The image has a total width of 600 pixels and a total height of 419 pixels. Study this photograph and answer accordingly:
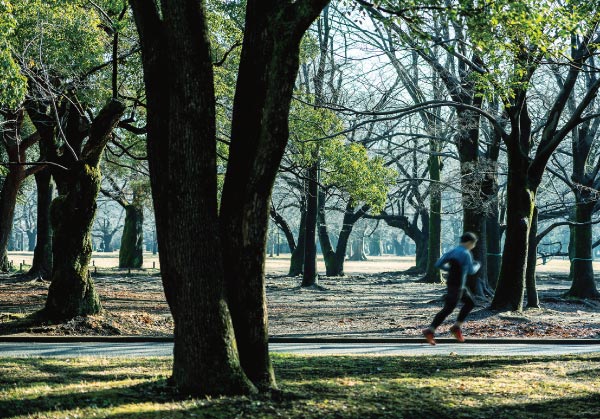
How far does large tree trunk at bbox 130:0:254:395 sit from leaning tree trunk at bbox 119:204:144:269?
42.0m

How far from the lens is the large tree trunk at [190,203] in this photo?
8.00 metres

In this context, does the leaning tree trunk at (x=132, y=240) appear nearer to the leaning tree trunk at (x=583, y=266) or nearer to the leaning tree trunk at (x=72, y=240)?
the leaning tree trunk at (x=583, y=266)

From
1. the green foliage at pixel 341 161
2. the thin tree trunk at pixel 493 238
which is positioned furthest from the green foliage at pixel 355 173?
the thin tree trunk at pixel 493 238

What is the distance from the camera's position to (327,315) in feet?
76.2

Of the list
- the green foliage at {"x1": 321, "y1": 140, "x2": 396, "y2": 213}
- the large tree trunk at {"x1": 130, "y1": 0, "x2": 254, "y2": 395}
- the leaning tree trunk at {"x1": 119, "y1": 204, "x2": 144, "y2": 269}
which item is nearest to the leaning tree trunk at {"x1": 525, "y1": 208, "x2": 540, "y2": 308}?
the green foliage at {"x1": 321, "y1": 140, "x2": 396, "y2": 213}

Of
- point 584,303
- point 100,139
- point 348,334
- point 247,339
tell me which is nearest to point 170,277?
point 247,339

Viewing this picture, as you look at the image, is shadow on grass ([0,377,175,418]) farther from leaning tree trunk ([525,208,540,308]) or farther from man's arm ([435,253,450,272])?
leaning tree trunk ([525,208,540,308])

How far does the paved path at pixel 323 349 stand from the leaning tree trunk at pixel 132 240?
3448 centimetres

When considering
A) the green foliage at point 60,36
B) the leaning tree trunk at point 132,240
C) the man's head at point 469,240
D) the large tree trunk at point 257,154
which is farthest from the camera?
the leaning tree trunk at point 132,240

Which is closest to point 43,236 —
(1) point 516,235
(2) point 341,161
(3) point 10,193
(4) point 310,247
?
(3) point 10,193

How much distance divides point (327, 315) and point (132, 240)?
1201 inches

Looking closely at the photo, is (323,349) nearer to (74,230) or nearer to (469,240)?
(74,230)

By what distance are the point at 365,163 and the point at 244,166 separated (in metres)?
20.1

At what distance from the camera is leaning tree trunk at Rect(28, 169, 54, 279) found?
111 ft
